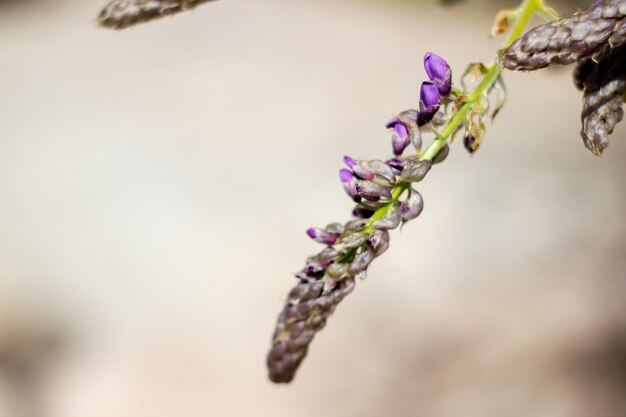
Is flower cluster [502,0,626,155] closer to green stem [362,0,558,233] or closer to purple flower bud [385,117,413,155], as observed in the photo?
green stem [362,0,558,233]

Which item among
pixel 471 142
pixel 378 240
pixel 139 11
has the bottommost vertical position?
pixel 378 240

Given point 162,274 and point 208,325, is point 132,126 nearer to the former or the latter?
point 162,274

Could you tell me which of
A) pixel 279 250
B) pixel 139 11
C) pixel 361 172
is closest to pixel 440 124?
pixel 361 172

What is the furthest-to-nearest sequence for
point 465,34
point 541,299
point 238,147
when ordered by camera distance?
point 465,34 < point 238,147 < point 541,299

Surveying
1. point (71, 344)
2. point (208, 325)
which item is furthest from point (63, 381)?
point (208, 325)

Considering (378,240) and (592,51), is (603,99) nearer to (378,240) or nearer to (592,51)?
(592,51)

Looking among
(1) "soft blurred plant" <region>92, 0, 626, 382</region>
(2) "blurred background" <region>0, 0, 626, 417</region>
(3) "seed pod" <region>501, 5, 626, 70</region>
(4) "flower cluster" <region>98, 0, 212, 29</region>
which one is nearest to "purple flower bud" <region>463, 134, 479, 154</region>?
(1) "soft blurred plant" <region>92, 0, 626, 382</region>
